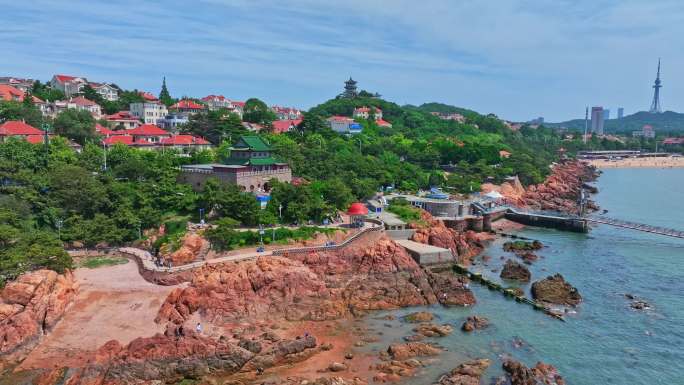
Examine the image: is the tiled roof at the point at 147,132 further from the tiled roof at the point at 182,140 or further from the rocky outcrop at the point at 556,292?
the rocky outcrop at the point at 556,292

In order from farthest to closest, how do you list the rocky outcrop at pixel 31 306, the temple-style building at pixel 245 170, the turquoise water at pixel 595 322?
the temple-style building at pixel 245 170 → the turquoise water at pixel 595 322 → the rocky outcrop at pixel 31 306

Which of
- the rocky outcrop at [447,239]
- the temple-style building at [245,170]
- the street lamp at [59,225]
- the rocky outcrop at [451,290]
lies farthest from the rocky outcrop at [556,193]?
the street lamp at [59,225]

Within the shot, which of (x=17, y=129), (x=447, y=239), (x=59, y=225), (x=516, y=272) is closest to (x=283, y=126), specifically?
(x=17, y=129)

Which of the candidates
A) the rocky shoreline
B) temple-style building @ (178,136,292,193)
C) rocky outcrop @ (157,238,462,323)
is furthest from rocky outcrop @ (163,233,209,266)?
temple-style building @ (178,136,292,193)

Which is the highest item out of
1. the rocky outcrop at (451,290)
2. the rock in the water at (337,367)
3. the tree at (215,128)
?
the tree at (215,128)

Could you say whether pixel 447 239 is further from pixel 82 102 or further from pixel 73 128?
pixel 82 102

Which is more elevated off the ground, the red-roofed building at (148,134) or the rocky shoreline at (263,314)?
→ the red-roofed building at (148,134)

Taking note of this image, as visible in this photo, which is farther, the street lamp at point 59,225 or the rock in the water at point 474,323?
the street lamp at point 59,225
